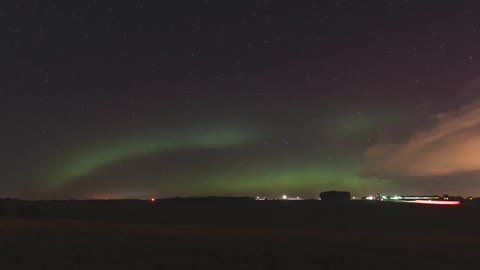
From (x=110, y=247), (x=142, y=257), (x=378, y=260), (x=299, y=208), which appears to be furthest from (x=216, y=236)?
(x=299, y=208)

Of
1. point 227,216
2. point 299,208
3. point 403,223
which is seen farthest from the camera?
point 299,208

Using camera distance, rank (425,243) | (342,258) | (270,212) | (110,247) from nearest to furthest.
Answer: (342,258)
(110,247)
(425,243)
(270,212)

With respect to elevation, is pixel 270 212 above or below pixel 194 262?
above

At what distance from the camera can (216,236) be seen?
37625 mm

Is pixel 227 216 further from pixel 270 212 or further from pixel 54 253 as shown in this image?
pixel 54 253

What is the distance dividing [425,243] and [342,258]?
35.9ft

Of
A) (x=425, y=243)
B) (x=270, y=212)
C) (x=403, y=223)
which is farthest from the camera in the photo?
(x=270, y=212)

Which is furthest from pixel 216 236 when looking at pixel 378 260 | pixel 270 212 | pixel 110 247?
pixel 270 212

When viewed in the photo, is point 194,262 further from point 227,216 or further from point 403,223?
point 227,216

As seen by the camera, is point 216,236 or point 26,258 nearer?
point 26,258

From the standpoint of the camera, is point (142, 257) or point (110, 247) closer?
point (142, 257)

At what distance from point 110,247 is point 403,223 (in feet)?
111

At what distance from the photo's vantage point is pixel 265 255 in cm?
A: 2759

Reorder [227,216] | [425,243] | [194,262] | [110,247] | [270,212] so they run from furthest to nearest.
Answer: [270,212] → [227,216] → [425,243] → [110,247] → [194,262]
